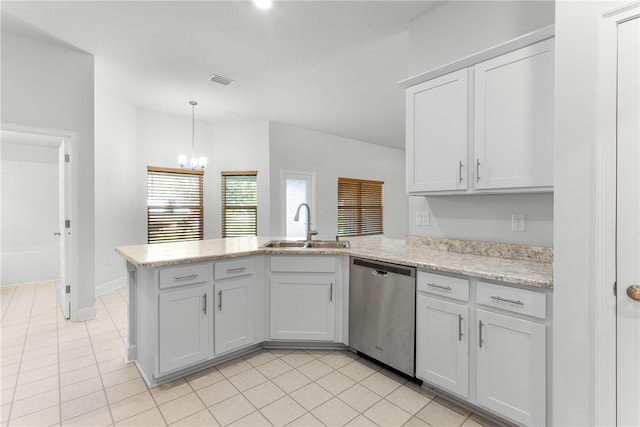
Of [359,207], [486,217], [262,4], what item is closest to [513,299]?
[486,217]

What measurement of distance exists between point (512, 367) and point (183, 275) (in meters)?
2.08

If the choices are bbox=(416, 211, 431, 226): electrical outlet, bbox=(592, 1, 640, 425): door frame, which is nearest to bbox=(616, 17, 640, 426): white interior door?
bbox=(592, 1, 640, 425): door frame

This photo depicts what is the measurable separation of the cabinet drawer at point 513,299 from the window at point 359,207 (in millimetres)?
5132

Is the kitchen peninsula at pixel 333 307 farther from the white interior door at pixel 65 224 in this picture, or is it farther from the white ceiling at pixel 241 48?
the white ceiling at pixel 241 48

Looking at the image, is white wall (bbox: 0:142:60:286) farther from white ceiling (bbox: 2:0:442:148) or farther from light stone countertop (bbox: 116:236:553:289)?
light stone countertop (bbox: 116:236:553:289)

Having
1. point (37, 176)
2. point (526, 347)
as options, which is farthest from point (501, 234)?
point (37, 176)

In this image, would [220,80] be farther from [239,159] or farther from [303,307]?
[303,307]

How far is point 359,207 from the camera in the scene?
24.0 ft

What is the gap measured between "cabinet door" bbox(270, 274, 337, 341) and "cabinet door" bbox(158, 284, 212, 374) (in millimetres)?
570

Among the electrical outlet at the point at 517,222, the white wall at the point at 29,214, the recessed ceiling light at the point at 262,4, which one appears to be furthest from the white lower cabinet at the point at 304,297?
the white wall at the point at 29,214

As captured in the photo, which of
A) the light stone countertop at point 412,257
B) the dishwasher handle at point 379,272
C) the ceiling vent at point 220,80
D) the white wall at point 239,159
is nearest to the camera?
the light stone countertop at point 412,257

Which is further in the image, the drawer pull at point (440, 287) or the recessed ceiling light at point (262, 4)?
the recessed ceiling light at point (262, 4)

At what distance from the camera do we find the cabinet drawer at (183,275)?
2.05 metres

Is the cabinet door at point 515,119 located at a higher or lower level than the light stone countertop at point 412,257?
higher
